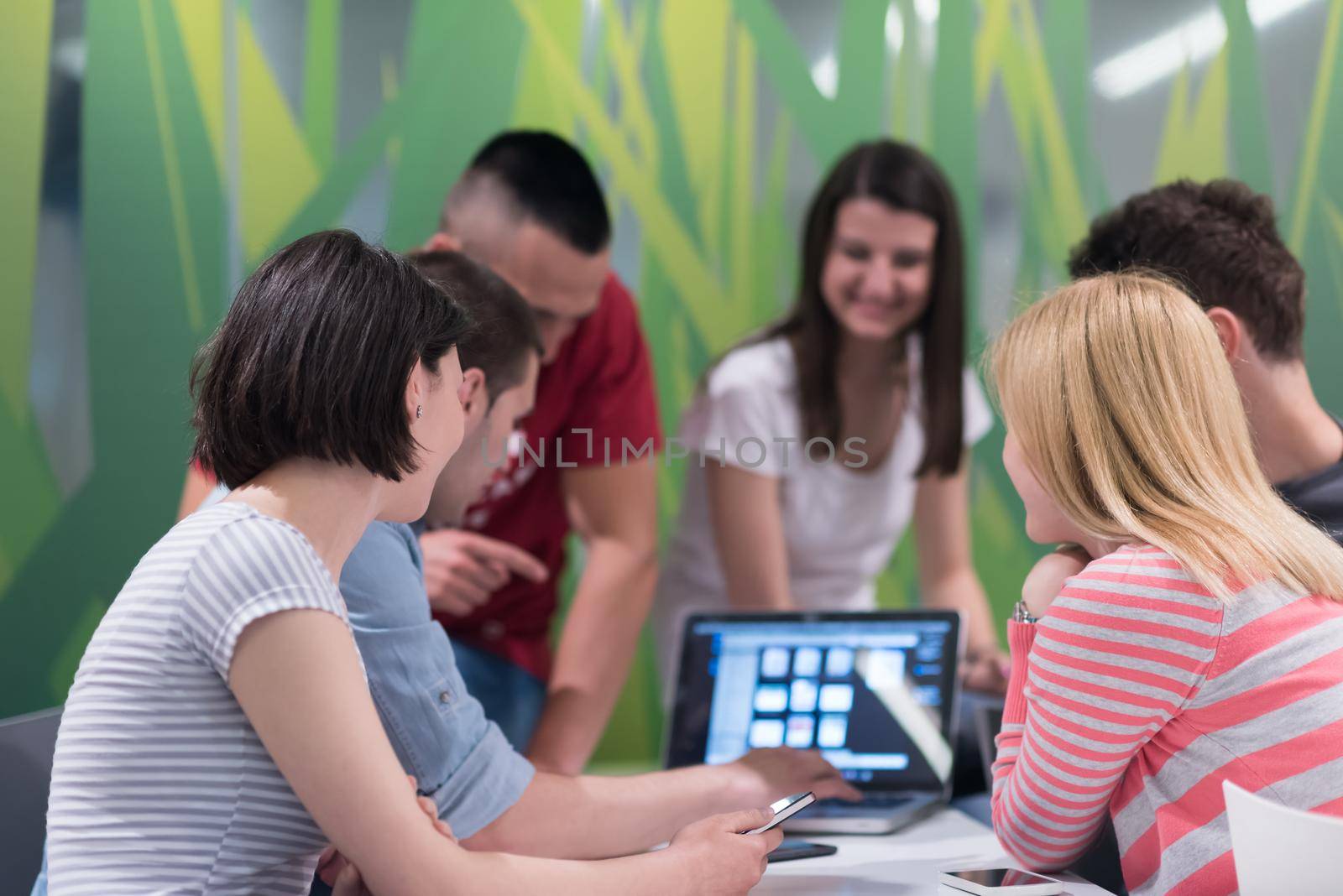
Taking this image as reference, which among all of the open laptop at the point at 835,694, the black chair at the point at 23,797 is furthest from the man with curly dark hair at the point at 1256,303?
the black chair at the point at 23,797

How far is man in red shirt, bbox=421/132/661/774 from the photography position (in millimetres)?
1916

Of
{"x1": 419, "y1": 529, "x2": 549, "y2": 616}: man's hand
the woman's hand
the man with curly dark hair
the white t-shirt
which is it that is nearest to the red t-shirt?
the white t-shirt

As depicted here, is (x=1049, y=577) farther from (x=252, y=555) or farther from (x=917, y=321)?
(x=917, y=321)

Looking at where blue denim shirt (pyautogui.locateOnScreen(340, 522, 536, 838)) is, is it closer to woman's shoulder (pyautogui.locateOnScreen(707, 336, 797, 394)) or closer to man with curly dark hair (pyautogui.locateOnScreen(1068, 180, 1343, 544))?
man with curly dark hair (pyautogui.locateOnScreen(1068, 180, 1343, 544))

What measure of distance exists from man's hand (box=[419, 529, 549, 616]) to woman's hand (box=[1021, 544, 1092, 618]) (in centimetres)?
76

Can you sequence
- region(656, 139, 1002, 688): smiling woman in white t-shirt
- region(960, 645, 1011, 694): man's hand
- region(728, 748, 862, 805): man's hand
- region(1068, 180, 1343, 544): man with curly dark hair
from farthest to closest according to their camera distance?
region(656, 139, 1002, 688): smiling woman in white t-shirt, region(960, 645, 1011, 694): man's hand, region(1068, 180, 1343, 544): man with curly dark hair, region(728, 748, 862, 805): man's hand

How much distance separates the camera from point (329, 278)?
104 centimetres

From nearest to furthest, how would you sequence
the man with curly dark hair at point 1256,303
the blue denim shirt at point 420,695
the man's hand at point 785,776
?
the blue denim shirt at point 420,695 < the man's hand at point 785,776 < the man with curly dark hair at point 1256,303

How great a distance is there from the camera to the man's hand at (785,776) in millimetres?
1490

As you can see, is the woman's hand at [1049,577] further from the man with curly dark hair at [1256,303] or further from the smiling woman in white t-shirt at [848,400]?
the smiling woman in white t-shirt at [848,400]

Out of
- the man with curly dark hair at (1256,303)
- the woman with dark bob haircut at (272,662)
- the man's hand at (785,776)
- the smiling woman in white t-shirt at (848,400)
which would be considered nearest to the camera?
the woman with dark bob haircut at (272,662)

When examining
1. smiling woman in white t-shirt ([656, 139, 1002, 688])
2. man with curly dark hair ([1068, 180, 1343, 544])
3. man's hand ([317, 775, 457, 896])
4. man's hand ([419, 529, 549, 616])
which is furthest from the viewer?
smiling woman in white t-shirt ([656, 139, 1002, 688])

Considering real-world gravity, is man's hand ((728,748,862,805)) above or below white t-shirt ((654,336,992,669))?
below

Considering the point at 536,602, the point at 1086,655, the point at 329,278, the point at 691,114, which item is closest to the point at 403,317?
the point at 329,278
